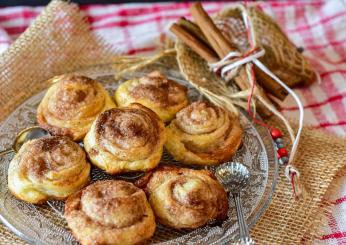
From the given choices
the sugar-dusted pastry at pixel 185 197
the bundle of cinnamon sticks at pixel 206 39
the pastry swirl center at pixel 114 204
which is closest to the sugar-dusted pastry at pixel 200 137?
the sugar-dusted pastry at pixel 185 197

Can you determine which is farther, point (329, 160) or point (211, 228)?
point (329, 160)

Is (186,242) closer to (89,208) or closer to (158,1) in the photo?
(89,208)

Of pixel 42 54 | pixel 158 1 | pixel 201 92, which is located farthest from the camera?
pixel 158 1

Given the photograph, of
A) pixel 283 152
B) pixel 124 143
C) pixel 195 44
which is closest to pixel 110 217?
pixel 124 143

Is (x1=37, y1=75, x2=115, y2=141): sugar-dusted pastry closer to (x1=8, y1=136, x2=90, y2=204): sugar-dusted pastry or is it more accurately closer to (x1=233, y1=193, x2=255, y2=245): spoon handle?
(x1=8, y1=136, x2=90, y2=204): sugar-dusted pastry

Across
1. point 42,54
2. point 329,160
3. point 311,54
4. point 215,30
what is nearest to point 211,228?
point 329,160

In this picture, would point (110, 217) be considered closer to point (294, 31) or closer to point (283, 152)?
point (283, 152)

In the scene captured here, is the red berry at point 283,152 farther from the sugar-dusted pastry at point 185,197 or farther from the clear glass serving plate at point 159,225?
the sugar-dusted pastry at point 185,197

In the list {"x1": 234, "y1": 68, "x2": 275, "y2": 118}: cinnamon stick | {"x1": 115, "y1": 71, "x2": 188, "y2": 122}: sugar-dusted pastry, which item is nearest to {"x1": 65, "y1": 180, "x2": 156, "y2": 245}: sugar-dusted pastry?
{"x1": 115, "y1": 71, "x2": 188, "y2": 122}: sugar-dusted pastry
